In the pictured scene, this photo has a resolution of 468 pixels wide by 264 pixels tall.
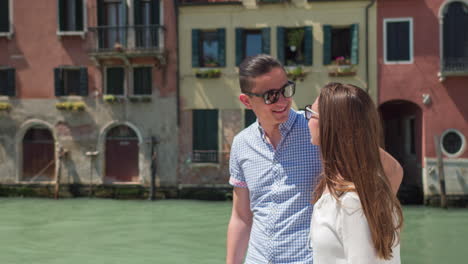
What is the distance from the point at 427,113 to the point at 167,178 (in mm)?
7869

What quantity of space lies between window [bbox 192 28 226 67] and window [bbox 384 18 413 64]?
478cm

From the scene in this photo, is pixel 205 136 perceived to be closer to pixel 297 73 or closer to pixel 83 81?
→ pixel 297 73

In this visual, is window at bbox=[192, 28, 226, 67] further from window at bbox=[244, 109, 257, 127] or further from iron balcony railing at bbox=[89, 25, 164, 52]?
window at bbox=[244, 109, 257, 127]

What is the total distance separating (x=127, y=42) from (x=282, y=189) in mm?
15484

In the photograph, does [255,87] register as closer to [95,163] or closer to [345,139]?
[345,139]

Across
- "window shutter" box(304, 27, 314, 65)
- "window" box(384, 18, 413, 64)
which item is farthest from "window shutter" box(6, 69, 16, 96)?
"window" box(384, 18, 413, 64)

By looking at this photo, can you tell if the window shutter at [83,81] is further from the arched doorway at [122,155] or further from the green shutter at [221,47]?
the green shutter at [221,47]

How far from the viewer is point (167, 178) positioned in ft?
56.2

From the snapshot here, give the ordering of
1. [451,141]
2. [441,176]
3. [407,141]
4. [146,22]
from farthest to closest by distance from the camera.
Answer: [407,141] → [146,22] → [451,141] → [441,176]

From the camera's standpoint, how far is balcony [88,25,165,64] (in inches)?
658

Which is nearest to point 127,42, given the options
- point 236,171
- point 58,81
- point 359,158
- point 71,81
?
point 71,81

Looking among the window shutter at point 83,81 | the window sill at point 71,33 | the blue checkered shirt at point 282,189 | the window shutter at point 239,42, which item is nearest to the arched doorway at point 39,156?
the window shutter at point 83,81

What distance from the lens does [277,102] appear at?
Result: 216 centimetres

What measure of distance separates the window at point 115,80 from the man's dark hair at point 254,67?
15.7 meters
